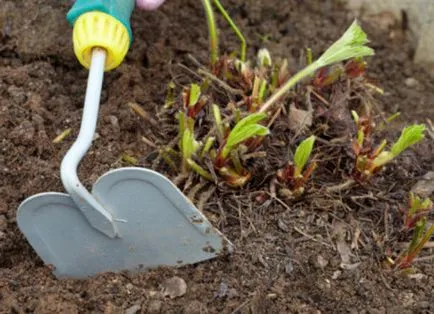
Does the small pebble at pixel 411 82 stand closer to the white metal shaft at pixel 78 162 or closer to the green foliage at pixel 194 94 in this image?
the green foliage at pixel 194 94

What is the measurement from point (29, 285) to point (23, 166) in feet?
0.94

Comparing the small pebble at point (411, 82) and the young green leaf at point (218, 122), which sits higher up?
the young green leaf at point (218, 122)

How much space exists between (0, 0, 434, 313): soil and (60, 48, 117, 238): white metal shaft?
0.13 metres

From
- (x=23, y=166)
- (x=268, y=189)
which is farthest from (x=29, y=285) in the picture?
(x=268, y=189)

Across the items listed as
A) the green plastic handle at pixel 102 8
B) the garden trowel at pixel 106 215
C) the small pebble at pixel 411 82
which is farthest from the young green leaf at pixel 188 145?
the small pebble at pixel 411 82

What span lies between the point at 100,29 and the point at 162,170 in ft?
1.07

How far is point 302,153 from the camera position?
4.92 ft

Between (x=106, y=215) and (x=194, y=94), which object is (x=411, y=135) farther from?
(x=106, y=215)

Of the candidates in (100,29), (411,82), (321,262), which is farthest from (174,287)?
(411,82)

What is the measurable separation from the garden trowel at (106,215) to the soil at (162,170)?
4 centimetres

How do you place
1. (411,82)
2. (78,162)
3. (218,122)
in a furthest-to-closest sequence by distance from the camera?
(411,82) → (218,122) → (78,162)

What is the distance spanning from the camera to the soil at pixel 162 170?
1424mm

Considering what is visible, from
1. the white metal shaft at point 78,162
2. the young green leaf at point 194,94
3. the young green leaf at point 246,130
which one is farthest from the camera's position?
the young green leaf at point 194,94

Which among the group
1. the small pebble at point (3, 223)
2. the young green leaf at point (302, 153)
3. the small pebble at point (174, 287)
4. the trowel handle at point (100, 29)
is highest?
the trowel handle at point (100, 29)
